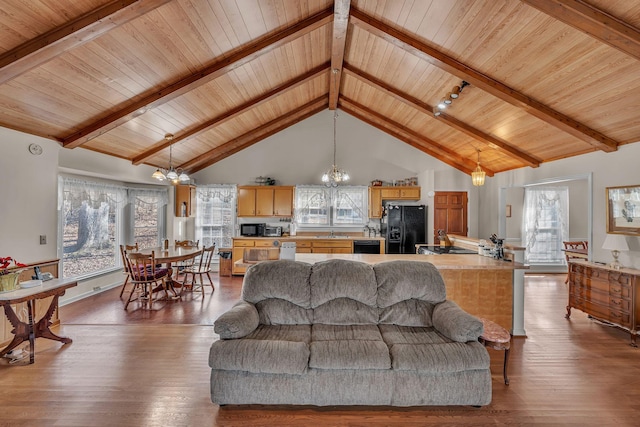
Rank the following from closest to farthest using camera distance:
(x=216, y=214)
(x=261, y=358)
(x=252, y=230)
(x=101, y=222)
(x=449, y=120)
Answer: (x=261, y=358) → (x=449, y=120) → (x=101, y=222) → (x=252, y=230) → (x=216, y=214)

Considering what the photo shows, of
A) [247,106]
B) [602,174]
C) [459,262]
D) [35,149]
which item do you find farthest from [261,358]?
[602,174]

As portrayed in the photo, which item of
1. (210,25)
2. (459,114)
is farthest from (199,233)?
(459,114)

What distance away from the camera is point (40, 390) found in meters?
2.56

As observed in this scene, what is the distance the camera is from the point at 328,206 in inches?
293

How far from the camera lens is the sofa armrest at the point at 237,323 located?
2.40 metres

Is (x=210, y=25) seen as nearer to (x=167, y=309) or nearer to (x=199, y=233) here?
(x=167, y=309)

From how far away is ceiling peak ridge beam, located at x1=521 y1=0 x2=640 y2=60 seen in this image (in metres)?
2.49

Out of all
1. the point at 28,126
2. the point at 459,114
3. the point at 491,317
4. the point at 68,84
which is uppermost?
the point at 459,114

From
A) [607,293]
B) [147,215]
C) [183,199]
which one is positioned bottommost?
[607,293]

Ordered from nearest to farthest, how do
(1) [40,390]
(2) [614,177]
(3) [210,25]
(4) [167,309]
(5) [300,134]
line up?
1. (1) [40,390]
2. (3) [210,25]
3. (2) [614,177]
4. (4) [167,309]
5. (5) [300,134]

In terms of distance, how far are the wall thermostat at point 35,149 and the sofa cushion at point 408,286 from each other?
411 cm

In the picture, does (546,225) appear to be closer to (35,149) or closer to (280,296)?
(280,296)

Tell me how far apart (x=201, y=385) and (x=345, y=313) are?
134cm

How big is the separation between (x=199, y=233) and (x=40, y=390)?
5191 mm
